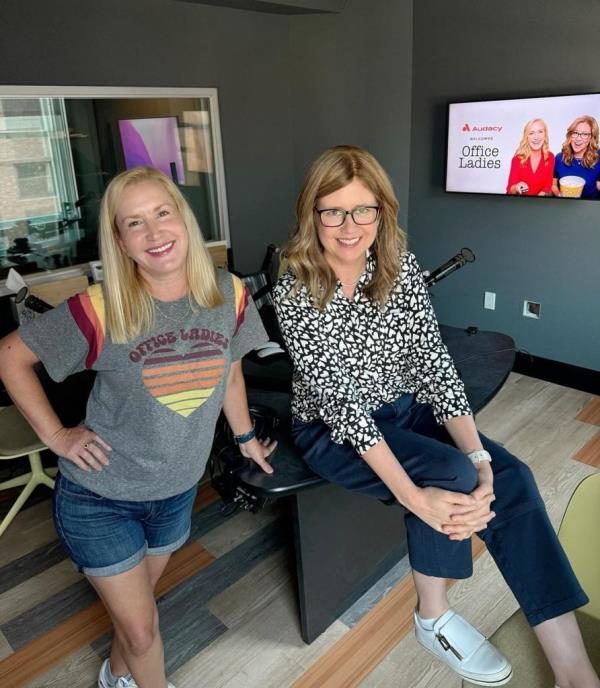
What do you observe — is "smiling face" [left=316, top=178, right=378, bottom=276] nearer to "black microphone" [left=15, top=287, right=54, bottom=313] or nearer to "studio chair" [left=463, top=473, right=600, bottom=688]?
"studio chair" [left=463, top=473, right=600, bottom=688]

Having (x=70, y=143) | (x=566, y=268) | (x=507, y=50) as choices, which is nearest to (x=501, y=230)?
(x=566, y=268)

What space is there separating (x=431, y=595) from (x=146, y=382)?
0.80 meters

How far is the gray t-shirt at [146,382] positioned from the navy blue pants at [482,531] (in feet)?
1.08

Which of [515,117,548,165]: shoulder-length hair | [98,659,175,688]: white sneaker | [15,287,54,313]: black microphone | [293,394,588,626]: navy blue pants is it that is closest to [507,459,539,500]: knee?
[293,394,588,626]: navy blue pants

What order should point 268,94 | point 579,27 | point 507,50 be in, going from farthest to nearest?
1. point 268,94
2. point 507,50
3. point 579,27

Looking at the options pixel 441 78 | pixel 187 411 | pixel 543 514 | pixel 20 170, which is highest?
pixel 441 78

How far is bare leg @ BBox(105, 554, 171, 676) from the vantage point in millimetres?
1403

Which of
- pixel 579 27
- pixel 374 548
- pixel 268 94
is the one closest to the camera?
pixel 374 548

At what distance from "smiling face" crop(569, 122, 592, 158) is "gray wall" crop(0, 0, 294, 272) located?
229cm

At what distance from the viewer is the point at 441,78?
3.82m

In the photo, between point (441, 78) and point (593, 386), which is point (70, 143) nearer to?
point (441, 78)

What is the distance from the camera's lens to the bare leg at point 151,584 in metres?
1.40

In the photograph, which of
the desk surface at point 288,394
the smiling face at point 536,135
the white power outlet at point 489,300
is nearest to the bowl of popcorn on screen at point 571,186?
the smiling face at point 536,135

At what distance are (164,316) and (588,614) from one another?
3.64 feet
